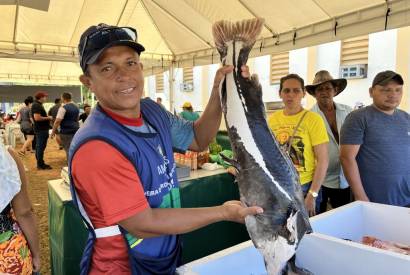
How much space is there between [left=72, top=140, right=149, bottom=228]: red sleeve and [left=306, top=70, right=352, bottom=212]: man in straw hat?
7.72ft

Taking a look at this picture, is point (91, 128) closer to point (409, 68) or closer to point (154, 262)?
point (154, 262)

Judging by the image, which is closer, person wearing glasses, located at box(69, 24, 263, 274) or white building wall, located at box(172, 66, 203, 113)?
person wearing glasses, located at box(69, 24, 263, 274)

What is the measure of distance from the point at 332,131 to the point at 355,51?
617cm

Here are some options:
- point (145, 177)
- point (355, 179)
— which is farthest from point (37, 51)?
point (145, 177)

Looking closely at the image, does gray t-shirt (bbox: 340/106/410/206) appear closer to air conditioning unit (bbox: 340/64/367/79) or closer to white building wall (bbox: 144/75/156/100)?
air conditioning unit (bbox: 340/64/367/79)

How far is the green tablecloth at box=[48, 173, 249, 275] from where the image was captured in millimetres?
2416

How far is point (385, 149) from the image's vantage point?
238cm

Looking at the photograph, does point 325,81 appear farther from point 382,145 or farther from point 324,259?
point 324,259

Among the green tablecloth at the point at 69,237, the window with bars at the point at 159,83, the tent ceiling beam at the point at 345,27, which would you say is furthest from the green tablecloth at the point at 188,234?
the window with bars at the point at 159,83

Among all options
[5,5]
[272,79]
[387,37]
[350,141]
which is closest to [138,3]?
[5,5]

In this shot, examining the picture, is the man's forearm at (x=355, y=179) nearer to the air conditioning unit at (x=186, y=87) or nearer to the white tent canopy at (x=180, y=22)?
the white tent canopy at (x=180, y=22)

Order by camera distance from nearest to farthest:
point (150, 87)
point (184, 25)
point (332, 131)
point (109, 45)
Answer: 1. point (109, 45)
2. point (332, 131)
3. point (184, 25)
4. point (150, 87)

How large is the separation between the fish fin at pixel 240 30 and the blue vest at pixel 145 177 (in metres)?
0.43

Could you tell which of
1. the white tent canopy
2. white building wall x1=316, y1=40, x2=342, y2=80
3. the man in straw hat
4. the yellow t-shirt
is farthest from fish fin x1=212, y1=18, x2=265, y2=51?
white building wall x1=316, y1=40, x2=342, y2=80
